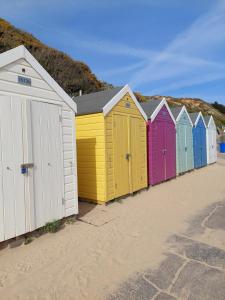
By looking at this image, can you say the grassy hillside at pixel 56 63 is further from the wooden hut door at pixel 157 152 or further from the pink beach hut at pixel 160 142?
the wooden hut door at pixel 157 152

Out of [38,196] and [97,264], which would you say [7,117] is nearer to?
[38,196]

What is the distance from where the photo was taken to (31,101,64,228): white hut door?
5.06 m

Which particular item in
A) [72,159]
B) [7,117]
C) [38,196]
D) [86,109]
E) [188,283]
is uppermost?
[86,109]

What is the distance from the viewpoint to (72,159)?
599 cm

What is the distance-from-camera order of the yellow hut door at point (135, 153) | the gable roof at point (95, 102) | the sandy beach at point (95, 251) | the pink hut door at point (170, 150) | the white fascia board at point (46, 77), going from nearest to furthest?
the sandy beach at point (95, 251) → the white fascia board at point (46, 77) → the gable roof at point (95, 102) → the yellow hut door at point (135, 153) → the pink hut door at point (170, 150)

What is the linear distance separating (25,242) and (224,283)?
3412mm

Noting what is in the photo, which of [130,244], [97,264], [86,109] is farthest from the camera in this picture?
[86,109]

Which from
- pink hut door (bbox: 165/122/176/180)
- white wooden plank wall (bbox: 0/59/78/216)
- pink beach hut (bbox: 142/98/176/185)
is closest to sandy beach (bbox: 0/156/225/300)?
white wooden plank wall (bbox: 0/59/78/216)

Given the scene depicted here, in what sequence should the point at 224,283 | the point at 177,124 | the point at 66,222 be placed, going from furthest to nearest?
the point at 177,124, the point at 66,222, the point at 224,283

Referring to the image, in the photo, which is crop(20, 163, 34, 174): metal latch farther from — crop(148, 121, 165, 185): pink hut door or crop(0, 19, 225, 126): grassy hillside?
crop(0, 19, 225, 126): grassy hillside

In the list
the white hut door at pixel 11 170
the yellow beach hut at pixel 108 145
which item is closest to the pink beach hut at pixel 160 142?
the yellow beach hut at pixel 108 145

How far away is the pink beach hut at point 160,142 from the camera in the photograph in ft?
31.8

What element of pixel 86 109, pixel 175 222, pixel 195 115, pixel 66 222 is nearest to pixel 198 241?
pixel 175 222

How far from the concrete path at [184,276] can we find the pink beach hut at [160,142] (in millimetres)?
4745
